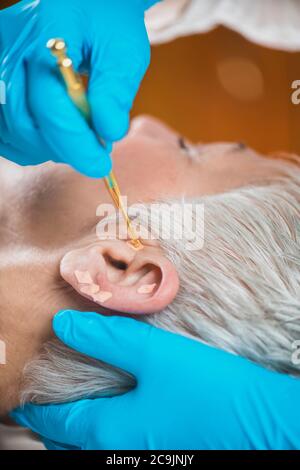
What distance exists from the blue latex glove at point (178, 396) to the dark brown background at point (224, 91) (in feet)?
2.10

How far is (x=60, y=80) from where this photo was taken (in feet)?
2.73

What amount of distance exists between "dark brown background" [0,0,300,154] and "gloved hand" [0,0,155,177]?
0.45 meters

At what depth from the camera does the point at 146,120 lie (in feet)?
4.53

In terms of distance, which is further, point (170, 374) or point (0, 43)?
point (0, 43)

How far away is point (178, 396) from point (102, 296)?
0.20 meters

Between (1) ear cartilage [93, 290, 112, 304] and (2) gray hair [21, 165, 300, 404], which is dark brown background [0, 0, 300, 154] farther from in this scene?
(1) ear cartilage [93, 290, 112, 304]

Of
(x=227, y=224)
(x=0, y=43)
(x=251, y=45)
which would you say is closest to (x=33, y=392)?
(x=227, y=224)

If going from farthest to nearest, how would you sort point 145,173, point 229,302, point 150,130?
1. point 150,130
2. point 145,173
3. point 229,302

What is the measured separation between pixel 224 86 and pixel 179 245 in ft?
2.07

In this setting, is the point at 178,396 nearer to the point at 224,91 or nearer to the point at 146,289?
the point at 146,289

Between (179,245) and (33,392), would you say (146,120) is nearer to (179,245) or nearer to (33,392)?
(179,245)

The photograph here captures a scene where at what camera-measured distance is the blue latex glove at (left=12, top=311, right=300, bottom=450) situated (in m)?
0.88

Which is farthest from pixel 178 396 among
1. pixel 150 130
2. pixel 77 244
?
pixel 150 130

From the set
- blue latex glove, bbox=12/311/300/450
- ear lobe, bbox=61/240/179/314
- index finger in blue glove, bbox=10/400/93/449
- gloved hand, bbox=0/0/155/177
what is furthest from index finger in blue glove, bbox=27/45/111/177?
index finger in blue glove, bbox=10/400/93/449
